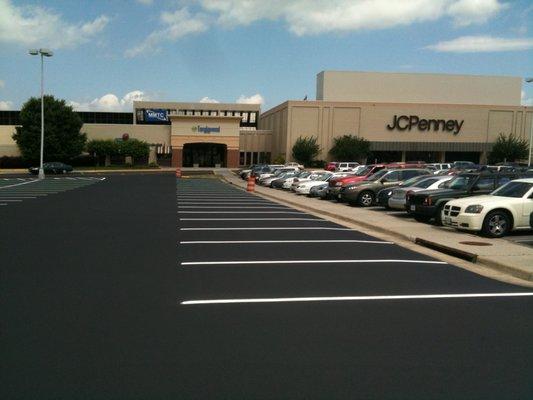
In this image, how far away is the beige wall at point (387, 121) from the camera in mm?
74000

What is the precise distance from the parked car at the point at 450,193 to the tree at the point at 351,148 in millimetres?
53992

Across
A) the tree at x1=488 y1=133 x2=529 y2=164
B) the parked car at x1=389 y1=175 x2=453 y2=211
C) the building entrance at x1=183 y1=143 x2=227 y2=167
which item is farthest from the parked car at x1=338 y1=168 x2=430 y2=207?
the building entrance at x1=183 y1=143 x2=227 y2=167

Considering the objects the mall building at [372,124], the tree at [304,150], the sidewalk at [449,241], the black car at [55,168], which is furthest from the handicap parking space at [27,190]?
the mall building at [372,124]

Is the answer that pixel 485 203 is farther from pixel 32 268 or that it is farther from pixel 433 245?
pixel 32 268

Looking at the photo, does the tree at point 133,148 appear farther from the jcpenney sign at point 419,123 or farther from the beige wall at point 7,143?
the jcpenney sign at point 419,123

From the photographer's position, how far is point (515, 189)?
14172 millimetres

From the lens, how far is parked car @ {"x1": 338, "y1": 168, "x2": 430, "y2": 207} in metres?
22.8

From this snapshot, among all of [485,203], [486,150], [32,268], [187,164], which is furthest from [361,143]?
[32,268]

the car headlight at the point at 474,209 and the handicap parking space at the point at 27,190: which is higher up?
the car headlight at the point at 474,209

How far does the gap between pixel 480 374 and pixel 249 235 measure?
921 centimetres

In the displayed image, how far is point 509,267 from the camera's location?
31.4 feet

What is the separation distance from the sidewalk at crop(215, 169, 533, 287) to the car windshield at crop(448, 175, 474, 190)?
1705 mm

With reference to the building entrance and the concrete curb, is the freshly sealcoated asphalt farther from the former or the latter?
the building entrance

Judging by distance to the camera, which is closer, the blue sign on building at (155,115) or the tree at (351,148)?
the tree at (351,148)
